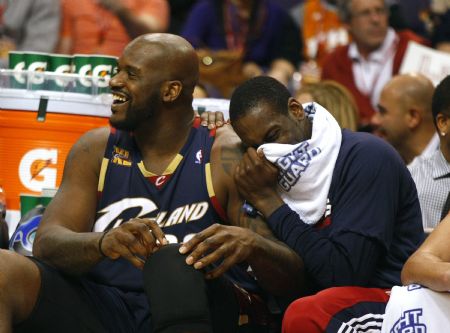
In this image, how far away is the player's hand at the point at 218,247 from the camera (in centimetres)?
343

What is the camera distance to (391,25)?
26.1ft

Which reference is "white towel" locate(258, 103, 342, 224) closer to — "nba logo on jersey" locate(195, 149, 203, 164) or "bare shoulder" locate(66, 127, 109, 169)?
"nba logo on jersey" locate(195, 149, 203, 164)

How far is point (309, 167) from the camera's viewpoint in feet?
12.4

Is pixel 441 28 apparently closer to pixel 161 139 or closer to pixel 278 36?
pixel 278 36

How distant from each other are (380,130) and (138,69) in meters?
2.24

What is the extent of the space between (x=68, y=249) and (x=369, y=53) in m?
3.95

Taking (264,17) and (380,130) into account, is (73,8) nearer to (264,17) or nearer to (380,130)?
(264,17)

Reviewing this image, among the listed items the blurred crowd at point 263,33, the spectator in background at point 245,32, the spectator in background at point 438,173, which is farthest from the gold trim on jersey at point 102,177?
the spectator in background at point 245,32

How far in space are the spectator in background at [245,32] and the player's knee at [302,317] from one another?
160 inches

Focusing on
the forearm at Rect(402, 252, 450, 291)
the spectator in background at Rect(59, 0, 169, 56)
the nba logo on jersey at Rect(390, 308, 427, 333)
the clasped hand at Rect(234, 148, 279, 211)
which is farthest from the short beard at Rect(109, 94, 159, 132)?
the spectator in background at Rect(59, 0, 169, 56)

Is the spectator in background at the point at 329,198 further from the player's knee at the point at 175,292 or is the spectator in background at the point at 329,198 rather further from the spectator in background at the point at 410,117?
the spectator in background at the point at 410,117

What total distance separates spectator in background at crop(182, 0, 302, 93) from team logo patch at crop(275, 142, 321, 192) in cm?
365

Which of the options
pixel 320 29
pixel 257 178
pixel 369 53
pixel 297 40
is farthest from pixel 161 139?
pixel 320 29

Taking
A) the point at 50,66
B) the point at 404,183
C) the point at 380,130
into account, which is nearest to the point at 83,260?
the point at 404,183
